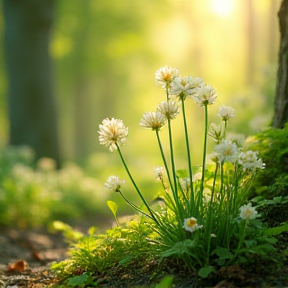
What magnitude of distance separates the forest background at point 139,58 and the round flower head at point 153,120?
5077 millimetres

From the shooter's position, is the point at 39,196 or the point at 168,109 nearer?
the point at 168,109

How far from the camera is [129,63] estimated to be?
22.5 m

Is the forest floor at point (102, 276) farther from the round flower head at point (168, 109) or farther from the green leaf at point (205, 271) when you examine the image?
the round flower head at point (168, 109)

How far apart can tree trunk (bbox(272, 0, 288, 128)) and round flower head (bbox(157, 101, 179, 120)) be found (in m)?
1.41

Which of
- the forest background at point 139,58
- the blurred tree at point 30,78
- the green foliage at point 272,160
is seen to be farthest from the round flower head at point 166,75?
the blurred tree at point 30,78

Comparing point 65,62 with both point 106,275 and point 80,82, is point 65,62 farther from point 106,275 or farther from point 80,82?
point 106,275

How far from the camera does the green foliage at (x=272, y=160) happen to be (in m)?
2.95

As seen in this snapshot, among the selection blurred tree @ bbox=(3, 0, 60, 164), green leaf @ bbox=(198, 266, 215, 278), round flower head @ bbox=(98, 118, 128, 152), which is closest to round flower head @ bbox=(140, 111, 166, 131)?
round flower head @ bbox=(98, 118, 128, 152)

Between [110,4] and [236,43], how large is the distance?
13.5 metres

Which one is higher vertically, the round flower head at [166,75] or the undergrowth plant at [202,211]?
the round flower head at [166,75]

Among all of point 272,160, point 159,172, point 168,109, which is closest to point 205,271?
point 159,172

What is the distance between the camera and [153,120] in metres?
2.25

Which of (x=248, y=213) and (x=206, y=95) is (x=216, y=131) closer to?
(x=206, y=95)

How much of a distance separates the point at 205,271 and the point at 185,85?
83 centimetres
